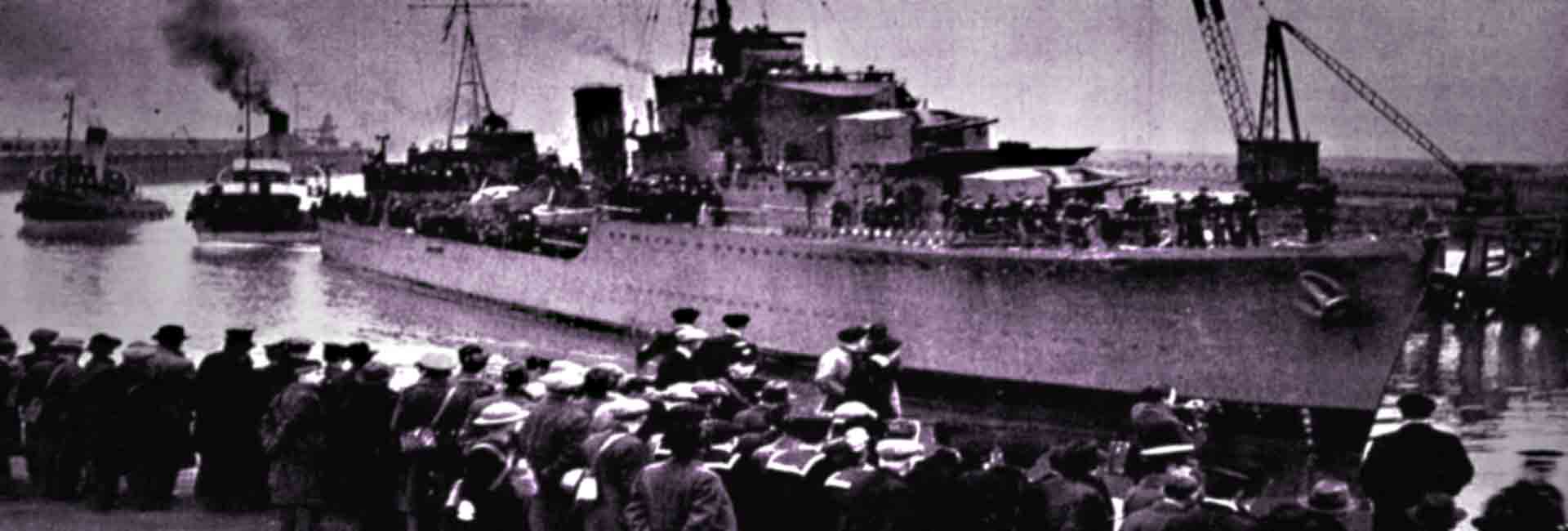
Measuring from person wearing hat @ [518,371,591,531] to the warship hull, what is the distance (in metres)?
12.8

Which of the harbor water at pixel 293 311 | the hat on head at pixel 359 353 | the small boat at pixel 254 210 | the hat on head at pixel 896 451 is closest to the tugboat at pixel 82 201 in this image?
the small boat at pixel 254 210

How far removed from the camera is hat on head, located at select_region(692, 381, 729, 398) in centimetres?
860

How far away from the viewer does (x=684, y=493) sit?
6141 mm

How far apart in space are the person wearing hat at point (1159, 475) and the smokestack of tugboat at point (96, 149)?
58.2 meters

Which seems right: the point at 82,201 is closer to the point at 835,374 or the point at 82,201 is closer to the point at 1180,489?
the point at 835,374

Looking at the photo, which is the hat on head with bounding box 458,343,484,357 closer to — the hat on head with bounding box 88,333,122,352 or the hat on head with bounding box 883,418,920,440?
the hat on head with bounding box 883,418,920,440

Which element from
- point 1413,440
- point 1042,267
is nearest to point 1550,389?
point 1042,267

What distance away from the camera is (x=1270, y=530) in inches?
229

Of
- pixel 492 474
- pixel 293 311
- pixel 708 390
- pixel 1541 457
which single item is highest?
pixel 708 390

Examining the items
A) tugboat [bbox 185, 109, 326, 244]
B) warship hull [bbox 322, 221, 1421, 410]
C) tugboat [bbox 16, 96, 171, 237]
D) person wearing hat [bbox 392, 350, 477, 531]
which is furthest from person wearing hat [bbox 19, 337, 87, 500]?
tugboat [bbox 16, 96, 171, 237]

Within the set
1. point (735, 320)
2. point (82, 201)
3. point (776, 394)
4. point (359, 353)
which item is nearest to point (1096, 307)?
point (735, 320)

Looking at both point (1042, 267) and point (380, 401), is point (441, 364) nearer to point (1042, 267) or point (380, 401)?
point (380, 401)

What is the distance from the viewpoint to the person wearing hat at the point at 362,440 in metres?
8.63

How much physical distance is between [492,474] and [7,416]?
5010mm
